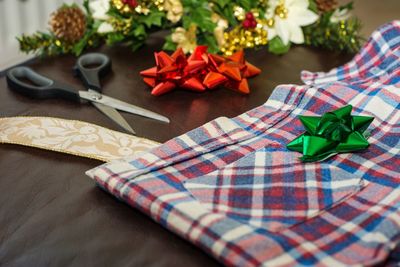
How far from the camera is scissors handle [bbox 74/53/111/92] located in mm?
836

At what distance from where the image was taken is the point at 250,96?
849 millimetres

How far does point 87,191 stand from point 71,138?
0.11m

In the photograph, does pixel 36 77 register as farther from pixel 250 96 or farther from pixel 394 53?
pixel 394 53

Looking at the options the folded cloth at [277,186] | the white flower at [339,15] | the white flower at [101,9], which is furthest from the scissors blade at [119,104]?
the white flower at [339,15]

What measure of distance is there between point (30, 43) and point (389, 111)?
555 millimetres

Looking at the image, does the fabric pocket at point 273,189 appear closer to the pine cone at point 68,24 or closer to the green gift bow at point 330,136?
the green gift bow at point 330,136

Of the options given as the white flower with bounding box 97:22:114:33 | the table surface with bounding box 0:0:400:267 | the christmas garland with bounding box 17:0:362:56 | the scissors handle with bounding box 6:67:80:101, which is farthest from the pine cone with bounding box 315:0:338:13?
the scissors handle with bounding box 6:67:80:101

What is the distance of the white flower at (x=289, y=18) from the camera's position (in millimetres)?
996

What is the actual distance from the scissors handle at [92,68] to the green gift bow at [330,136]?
12.6 inches

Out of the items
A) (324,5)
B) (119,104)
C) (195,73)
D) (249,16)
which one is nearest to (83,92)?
(119,104)

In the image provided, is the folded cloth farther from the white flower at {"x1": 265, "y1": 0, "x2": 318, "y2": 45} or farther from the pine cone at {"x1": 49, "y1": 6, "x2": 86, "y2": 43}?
the pine cone at {"x1": 49, "y1": 6, "x2": 86, "y2": 43}

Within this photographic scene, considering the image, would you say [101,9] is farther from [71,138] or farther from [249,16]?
[71,138]

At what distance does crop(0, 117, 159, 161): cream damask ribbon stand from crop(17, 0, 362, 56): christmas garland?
0.85 ft

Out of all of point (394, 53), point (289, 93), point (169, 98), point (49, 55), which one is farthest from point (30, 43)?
point (394, 53)
